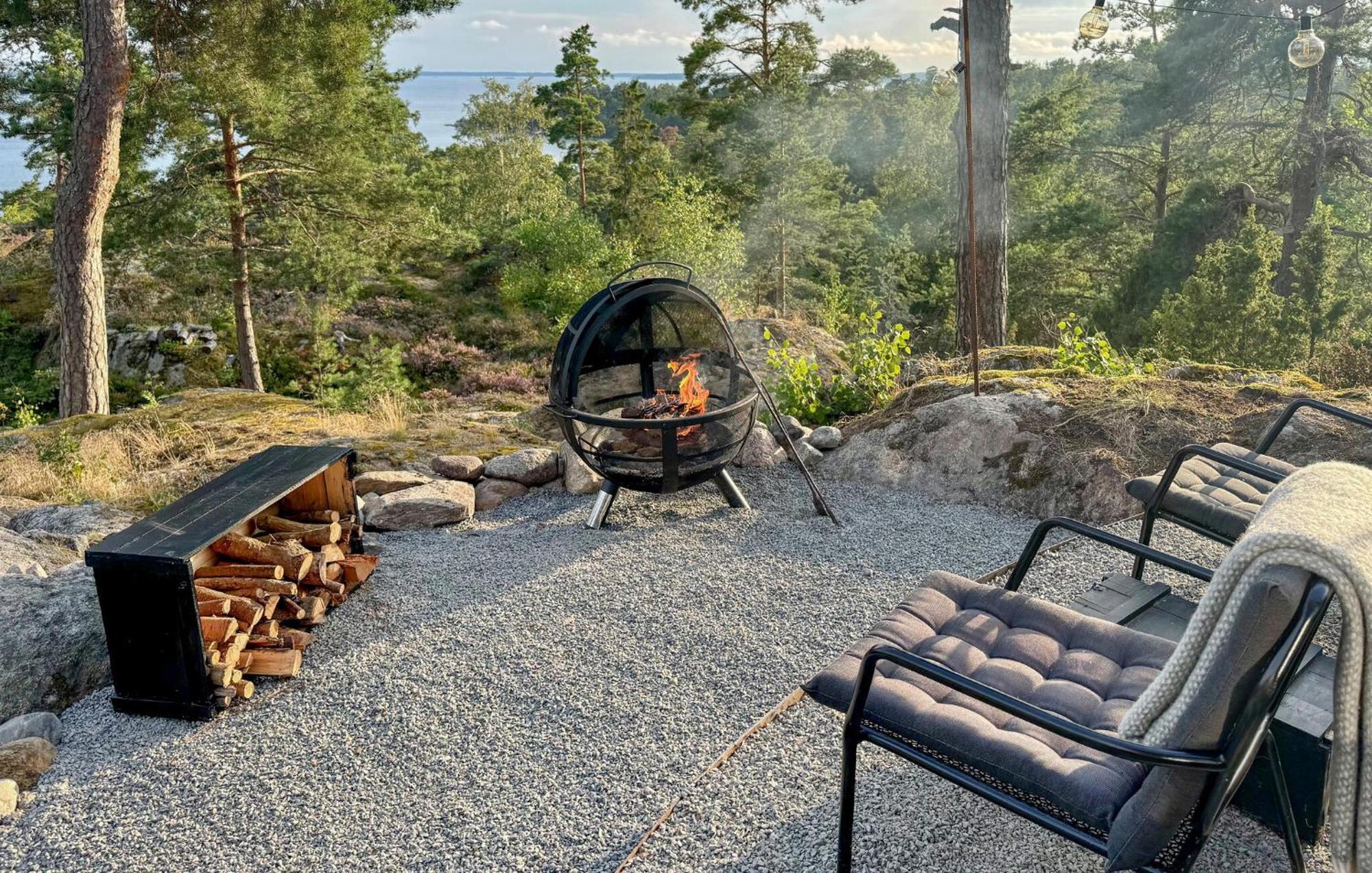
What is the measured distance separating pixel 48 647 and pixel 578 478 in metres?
2.46

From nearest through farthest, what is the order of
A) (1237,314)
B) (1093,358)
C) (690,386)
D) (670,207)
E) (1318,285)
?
(690,386)
(1093,358)
(1237,314)
(1318,285)
(670,207)

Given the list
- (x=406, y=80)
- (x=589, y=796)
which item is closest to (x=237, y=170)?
(x=406, y=80)

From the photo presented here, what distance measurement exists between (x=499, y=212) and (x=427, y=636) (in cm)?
2145

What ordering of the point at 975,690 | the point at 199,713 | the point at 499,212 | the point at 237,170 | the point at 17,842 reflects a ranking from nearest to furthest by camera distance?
the point at 975,690
the point at 17,842
the point at 199,713
the point at 237,170
the point at 499,212

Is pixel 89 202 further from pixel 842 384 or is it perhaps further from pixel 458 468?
pixel 842 384

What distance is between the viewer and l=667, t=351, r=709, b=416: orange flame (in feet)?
14.2

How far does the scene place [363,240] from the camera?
38.6ft

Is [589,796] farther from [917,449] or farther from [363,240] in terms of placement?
[363,240]

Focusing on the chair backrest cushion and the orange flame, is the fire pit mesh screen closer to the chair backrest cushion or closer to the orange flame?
the orange flame

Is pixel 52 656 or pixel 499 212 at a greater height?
pixel 499 212

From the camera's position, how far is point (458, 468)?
16.0ft

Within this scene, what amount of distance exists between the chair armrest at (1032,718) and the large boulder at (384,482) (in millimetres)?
3308

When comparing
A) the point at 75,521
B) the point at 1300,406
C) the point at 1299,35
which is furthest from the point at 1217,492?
the point at 75,521

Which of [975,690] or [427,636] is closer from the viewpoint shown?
[975,690]
